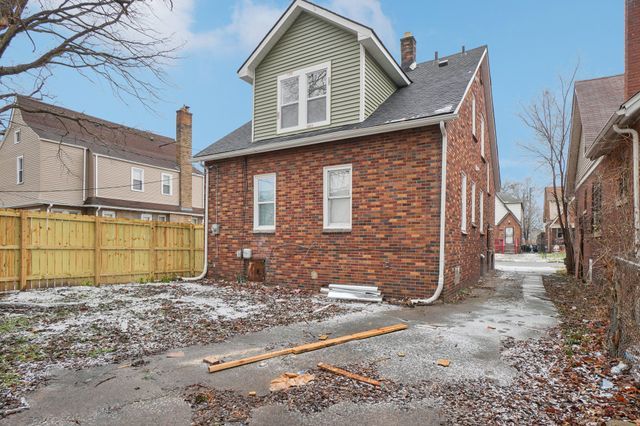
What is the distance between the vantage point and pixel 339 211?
360 inches

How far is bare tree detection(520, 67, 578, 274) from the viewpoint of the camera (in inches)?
585

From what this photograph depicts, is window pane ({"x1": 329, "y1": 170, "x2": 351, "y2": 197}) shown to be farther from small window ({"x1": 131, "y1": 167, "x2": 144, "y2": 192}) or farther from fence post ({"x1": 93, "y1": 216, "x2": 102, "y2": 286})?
small window ({"x1": 131, "y1": 167, "x2": 144, "y2": 192})

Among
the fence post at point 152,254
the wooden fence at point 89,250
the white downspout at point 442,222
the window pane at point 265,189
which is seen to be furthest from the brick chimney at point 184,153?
the white downspout at point 442,222

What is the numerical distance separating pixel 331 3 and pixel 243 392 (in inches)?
435

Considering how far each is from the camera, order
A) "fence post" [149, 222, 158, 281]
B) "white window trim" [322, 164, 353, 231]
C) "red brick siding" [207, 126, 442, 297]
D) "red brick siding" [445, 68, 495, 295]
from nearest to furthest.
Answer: "red brick siding" [207, 126, 442, 297] → "red brick siding" [445, 68, 495, 295] → "white window trim" [322, 164, 353, 231] → "fence post" [149, 222, 158, 281]

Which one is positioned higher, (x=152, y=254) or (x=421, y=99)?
(x=421, y=99)

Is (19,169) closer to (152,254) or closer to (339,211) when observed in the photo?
(152,254)

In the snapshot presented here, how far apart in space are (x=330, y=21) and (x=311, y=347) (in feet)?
27.0

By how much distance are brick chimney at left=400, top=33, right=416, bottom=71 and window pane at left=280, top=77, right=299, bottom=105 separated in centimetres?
499

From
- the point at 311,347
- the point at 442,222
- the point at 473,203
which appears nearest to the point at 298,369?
the point at 311,347

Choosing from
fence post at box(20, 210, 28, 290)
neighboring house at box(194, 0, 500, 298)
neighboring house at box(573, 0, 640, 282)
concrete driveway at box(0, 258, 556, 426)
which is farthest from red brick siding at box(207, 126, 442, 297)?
fence post at box(20, 210, 28, 290)

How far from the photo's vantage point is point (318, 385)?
11.6 ft

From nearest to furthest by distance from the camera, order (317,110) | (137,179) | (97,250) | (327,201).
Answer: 1. (327,201)
2. (317,110)
3. (97,250)
4. (137,179)

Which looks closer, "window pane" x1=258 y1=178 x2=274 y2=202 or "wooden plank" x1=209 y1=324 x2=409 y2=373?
"wooden plank" x1=209 y1=324 x2=409 y2=373
